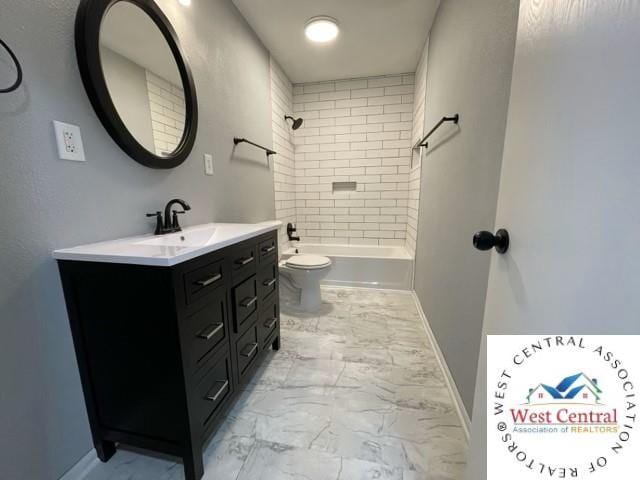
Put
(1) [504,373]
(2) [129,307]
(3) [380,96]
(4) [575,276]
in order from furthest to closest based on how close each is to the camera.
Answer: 1. (3) [380,96]
2. (2) [129,307]
3. (1) [504,373]
4. (4) [575,276]

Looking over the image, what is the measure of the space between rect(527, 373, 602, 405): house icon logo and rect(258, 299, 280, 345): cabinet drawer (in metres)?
1.25

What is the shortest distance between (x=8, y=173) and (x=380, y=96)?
3.22m

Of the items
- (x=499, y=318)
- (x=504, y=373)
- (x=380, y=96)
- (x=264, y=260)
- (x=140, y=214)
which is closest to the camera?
(x=504, y=373)

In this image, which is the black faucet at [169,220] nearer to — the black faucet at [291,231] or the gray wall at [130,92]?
the gray wall at [130,92]

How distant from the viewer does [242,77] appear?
2080 mm

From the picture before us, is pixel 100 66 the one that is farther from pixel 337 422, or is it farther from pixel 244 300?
pixel 337 422

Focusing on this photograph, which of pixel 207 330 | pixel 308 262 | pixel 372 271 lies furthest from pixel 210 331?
pixel 372 271

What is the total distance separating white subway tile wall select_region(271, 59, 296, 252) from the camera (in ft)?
9.12

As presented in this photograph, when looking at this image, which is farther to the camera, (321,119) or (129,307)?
(321,119)

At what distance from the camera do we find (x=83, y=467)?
1.00 metres

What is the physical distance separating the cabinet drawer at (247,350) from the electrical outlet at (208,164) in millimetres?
1012

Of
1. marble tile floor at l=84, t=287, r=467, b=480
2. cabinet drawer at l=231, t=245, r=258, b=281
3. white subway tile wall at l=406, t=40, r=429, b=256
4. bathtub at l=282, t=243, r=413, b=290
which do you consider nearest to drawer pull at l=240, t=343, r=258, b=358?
marble tile floor at l=84, t=287, r=467, b=480

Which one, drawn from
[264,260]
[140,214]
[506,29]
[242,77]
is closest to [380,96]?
[242,77]

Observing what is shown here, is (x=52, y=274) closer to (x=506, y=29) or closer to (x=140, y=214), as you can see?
(x=140, y=214)
